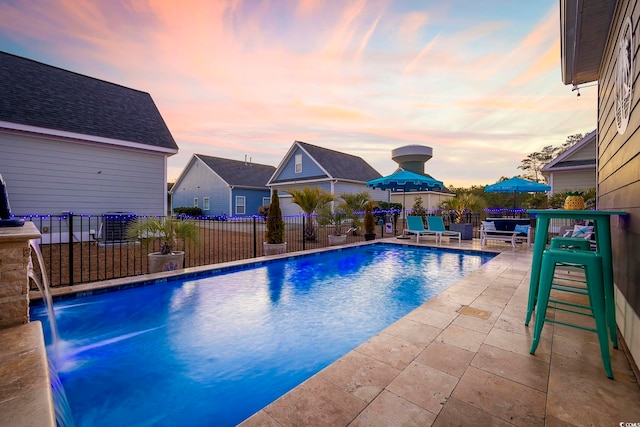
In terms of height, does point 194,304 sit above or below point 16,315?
below

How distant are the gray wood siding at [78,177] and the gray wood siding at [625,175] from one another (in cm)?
Answer: 1283

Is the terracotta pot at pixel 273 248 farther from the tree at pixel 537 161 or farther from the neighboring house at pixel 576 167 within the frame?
the tree at pixel 537 161

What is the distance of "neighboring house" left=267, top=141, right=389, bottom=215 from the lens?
18.6m

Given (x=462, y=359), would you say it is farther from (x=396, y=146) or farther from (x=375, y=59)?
(x=396, y=146)

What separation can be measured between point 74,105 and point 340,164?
15127mm

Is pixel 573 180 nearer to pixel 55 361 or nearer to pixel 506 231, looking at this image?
pixel 506 231

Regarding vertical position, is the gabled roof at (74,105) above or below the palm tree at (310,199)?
above

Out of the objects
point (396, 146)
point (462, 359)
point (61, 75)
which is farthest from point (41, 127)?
point (396, 146)

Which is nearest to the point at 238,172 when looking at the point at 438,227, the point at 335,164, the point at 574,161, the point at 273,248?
the point at 335,164

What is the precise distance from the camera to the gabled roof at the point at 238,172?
22656 millimetres

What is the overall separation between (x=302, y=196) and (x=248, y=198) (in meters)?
13.2

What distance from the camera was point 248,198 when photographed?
23.2m

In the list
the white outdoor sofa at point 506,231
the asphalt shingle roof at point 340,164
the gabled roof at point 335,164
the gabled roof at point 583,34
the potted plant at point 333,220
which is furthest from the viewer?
the asphalt shingle roof at point 340,164

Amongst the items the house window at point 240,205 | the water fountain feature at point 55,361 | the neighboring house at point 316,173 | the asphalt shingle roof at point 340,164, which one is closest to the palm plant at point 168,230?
the water fountain feature at point 55,361
